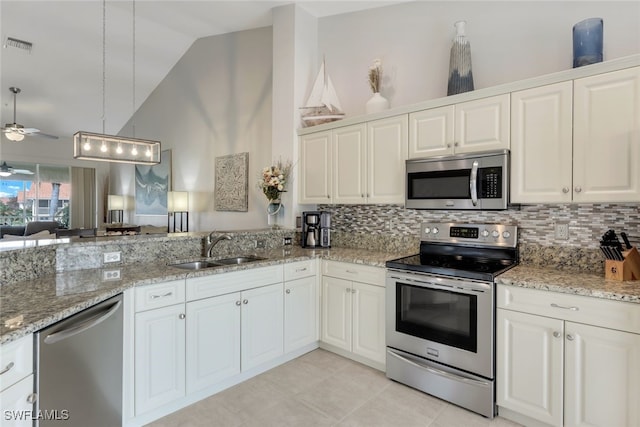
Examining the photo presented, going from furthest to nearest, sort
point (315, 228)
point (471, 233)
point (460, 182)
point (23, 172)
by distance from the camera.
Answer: point (23, 172) → point (315, 228) → point (471, 233) → point (460, 182)

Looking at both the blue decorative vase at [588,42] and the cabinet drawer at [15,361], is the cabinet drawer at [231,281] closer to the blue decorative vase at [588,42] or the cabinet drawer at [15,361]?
the cabinet drawer at [15,361]

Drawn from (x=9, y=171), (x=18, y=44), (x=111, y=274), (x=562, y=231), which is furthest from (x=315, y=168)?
(x=9, y=171)

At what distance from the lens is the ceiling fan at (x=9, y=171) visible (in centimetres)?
666

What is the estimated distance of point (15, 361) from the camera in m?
1.19

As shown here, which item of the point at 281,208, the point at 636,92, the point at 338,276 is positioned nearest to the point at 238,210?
the point at 281,208

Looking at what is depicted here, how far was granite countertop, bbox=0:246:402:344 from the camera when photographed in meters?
1.30

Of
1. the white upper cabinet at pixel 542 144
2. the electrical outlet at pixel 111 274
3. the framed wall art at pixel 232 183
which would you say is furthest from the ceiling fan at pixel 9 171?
the white upper cabinet at pixel 542 144

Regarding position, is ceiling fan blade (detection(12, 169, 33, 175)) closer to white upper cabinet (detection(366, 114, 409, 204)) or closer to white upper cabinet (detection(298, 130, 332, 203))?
white upper cabinet (detection(298, 130, 332, 203))

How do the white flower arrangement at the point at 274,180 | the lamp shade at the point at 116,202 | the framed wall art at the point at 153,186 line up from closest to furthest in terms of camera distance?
the white flower arrangement at the point at 274,180 → the framed wall art at the point at 153,186 → the lamp shade at the point at 116,202

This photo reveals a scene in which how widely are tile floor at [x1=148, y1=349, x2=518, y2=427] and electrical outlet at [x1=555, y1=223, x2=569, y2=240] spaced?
1.24 m

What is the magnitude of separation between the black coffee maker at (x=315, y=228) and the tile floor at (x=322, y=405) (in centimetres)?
118

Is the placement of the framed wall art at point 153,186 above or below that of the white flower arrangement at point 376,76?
below

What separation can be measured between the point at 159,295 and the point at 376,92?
2.50 meters

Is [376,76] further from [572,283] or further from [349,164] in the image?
[572,283]
